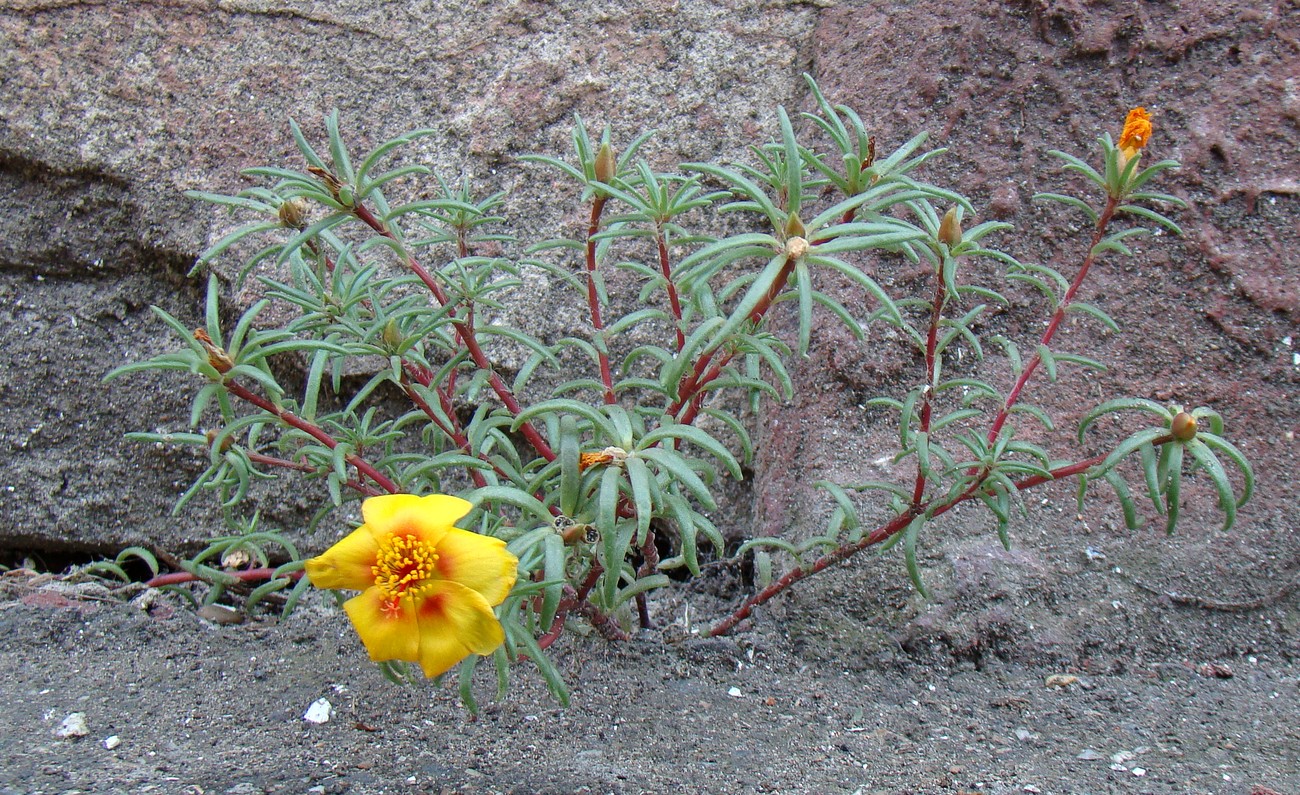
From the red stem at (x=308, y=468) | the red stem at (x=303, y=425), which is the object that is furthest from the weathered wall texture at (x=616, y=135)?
the red stem at (x=303, y=425)

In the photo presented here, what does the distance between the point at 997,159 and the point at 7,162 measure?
2.25 meters

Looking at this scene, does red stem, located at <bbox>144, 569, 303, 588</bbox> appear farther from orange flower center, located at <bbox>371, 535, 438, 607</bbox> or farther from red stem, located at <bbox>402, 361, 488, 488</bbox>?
orange flower center, located at <bbox>371, 535, 438, 607</bbox>

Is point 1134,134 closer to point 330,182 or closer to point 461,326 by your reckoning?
point 461,326

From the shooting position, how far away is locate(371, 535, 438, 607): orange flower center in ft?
3.69

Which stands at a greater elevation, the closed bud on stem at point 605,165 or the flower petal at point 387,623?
the closed bud on stem at point 605,165

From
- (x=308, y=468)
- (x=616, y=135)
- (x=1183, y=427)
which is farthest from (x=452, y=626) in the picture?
(x=616, y=135)

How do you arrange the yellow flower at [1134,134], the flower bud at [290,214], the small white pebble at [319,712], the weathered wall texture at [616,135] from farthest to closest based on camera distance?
the weathered wall texture at [616,135]
the small white pebble at [319,712]
the yellow flower at [1134,134]
the flower bud at [290,214]

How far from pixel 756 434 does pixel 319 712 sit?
42.7 inches

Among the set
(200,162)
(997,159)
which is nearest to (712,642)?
(997,159)

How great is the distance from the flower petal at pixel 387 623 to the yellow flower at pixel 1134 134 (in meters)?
1.24

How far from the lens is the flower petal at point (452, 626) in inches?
43.3

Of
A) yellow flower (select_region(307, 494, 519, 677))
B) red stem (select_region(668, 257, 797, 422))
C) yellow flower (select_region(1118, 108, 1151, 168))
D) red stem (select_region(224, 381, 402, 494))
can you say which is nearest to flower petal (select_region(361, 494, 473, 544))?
yellow flower (select_region(307, 494, 519, 677))

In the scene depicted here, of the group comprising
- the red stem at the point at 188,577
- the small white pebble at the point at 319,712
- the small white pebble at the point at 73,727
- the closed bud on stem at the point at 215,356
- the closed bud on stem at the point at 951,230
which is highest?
the closed bud on stem at the point at 951,230

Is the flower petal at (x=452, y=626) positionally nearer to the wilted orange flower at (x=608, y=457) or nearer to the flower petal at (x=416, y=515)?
the flower petal at (x=416, y=515)
